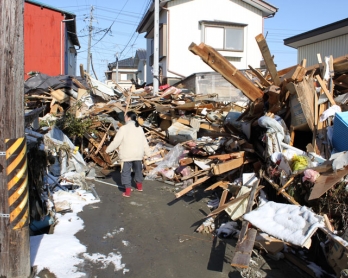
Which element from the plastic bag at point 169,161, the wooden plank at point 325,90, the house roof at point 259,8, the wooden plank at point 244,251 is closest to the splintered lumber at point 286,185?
the wooden plank at point 244,251

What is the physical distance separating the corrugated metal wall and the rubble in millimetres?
5999

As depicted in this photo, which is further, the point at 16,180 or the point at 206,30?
the point at 206,30

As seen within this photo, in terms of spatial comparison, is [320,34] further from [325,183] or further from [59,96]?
[325,183]

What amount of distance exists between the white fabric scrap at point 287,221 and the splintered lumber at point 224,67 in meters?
3.15

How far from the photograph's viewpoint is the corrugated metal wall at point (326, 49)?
14062mm

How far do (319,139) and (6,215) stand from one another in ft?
16.1

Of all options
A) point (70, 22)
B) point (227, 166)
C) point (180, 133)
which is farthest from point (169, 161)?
point (70, 22)

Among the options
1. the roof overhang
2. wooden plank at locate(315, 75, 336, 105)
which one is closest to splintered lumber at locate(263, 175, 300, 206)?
wooden plank at locate(315, 75, 336, 105)

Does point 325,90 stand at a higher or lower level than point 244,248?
higher

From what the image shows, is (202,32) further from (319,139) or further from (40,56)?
(319,139)

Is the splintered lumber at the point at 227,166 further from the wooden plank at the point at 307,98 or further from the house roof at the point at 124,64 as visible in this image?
the house roof at the point at 124,64

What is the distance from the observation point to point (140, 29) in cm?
2484

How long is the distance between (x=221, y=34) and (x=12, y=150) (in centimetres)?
1925

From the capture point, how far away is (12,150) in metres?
3.64
